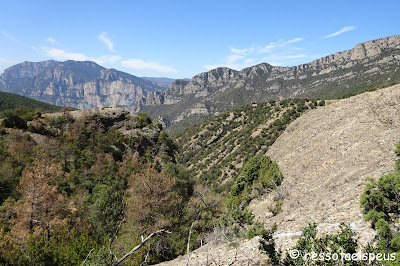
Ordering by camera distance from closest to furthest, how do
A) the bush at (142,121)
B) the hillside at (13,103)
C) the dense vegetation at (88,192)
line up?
the dense vegetation at (88,192) < the bush at (142,121) < the hillside at (13,103)

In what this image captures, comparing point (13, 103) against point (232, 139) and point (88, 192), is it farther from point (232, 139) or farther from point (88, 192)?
point (232, 139)

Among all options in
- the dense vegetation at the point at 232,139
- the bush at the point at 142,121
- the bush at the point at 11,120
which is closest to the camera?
the bush at the point at 11,120

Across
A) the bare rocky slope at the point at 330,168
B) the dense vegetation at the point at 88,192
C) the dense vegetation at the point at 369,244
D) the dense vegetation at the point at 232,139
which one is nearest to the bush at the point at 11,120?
the dense vegetation at the point at 88,192

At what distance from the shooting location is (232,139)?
70000 mm

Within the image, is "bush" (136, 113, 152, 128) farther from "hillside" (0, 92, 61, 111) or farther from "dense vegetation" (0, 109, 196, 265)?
"hillside" (0, 92, 61, 111)

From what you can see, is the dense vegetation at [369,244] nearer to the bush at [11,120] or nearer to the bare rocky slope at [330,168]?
the bare rocky slope at [330,168]

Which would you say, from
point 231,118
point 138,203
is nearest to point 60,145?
point 138,203

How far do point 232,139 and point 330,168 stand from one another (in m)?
53.9

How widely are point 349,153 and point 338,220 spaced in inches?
367

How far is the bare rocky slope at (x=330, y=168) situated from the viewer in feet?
29.6

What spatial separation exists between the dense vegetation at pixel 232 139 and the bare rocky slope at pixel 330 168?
26.8 metres

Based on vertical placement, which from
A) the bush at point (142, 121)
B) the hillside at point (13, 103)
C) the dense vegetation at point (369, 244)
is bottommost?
the dense vegetation at point (369, 244)

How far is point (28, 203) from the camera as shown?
1931 centimetres

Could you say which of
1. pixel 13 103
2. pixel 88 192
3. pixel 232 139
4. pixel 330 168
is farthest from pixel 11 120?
pixel 13 103
